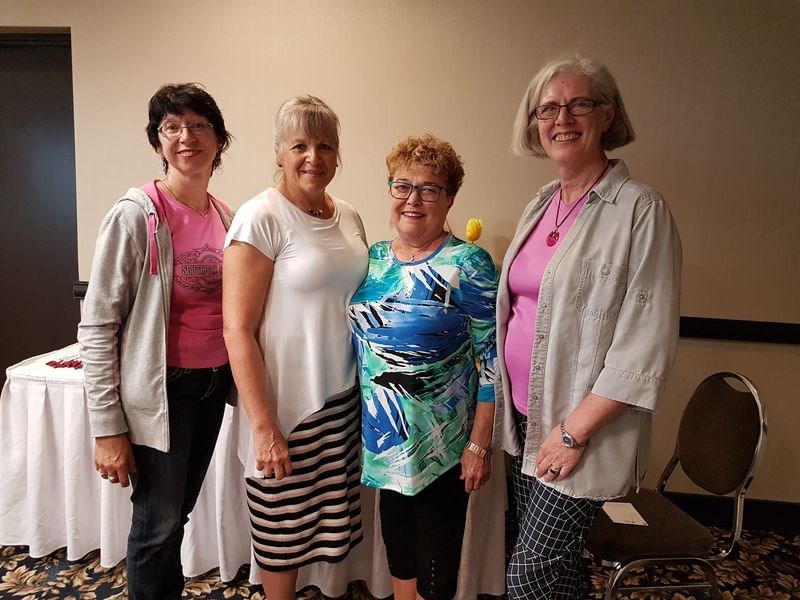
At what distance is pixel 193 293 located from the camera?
3.85 ft

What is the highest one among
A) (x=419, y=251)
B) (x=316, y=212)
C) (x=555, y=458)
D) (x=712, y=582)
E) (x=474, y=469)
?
(x=316, y=212)

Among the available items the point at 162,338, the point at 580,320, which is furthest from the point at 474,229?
the point at 162,338

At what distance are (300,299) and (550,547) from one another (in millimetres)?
811

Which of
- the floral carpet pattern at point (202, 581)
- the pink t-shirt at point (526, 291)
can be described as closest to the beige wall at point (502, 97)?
the floral carpet pattern at point (202, 581)

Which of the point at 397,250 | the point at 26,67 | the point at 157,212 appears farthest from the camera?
the point at 26,67

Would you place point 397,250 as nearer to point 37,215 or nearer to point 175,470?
point 175,470

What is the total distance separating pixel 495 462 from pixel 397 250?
2.67 ft

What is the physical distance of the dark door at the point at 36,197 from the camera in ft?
8.04

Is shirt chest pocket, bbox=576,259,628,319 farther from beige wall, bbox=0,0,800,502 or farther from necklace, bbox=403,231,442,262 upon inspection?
beige wall, bbox=0,0,800,502

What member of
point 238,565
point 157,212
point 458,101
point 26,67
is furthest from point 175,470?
point 26,67

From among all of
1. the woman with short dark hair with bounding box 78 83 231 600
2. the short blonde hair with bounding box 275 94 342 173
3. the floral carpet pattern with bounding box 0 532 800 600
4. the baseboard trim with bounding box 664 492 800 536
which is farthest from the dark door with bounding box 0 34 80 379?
the baseboard trim with bounding box 664 492 800 536

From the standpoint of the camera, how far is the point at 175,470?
3.91ft

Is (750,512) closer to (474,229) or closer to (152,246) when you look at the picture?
(474,229)

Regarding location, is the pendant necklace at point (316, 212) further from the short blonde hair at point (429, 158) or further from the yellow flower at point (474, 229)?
the yellow flower at point (474, 229)
